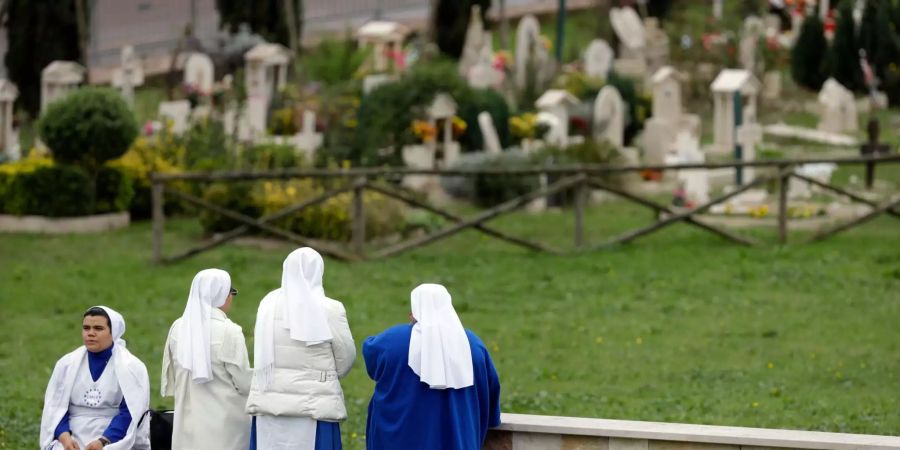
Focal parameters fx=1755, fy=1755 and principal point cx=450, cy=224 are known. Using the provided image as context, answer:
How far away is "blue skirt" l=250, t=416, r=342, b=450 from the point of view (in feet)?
27.9

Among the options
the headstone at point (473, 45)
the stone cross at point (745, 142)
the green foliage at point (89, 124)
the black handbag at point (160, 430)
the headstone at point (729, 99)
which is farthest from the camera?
the headstone at point (473, 45)

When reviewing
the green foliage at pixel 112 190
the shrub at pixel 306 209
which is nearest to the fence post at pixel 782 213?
the shrub at pixel 306 209

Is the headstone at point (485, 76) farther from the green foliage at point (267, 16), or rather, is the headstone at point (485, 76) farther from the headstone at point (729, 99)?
the green foliage at point (267, 16)

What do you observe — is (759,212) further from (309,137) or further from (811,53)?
(811,53)

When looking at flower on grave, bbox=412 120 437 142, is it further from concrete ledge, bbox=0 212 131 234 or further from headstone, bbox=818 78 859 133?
headstone, bbox=818 78 859 133

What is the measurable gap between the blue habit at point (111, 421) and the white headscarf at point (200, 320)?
393mm

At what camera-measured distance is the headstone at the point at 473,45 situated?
1155 inches

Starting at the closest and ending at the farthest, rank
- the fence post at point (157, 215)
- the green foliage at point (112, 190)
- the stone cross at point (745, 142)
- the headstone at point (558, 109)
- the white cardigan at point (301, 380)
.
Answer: the white cardigan at point (301, 380) < the fence post at point (157, 215) < the green foliage at point (112, 190) < the stone cross at point (745, 142) < the headstone at point (558, 109)

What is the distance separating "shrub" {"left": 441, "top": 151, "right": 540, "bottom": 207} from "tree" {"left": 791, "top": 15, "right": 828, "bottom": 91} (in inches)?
342

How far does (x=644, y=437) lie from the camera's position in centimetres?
865

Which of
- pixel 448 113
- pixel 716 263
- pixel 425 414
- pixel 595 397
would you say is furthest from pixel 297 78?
pixel 425 414

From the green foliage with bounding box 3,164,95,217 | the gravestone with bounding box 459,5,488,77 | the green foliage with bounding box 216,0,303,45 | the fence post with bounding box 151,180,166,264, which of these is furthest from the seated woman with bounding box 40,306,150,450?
the green foliage with bounding box 216,0,303,45

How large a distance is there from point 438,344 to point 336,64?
20541mm

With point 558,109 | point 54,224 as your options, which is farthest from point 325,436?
point 558,109
